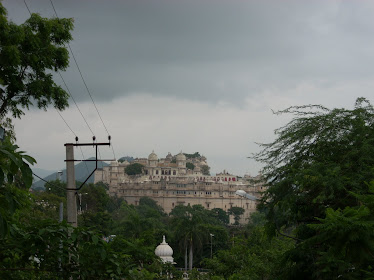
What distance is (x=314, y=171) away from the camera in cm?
1064

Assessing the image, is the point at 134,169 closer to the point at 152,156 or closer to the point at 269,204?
the point at 152,156

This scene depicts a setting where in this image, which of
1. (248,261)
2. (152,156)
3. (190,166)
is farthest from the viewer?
(190,166)

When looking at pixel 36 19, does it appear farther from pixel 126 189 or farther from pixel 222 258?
pixel 126 189

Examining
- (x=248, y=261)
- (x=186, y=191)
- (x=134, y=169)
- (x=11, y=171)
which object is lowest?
(x=248, y=261)

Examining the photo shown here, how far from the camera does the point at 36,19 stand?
13.9m

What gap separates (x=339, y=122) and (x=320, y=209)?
174 cm

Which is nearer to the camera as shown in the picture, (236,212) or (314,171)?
(314,171)

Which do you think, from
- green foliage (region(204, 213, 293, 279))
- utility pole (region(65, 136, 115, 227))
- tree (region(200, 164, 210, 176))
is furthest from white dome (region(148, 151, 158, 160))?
utility pole (region(65, 136, 115, 227))

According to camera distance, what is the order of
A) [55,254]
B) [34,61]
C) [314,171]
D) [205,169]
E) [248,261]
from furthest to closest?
[205,169], [248,261], [34,61], [314,171], [55,254]

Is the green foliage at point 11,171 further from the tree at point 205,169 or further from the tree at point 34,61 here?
the tree at point 205,169

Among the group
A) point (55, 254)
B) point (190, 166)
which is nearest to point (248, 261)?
point (55, 254)

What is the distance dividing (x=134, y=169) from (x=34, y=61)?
13285 centimetres

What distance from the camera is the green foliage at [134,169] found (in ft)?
479

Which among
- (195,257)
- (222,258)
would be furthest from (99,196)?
(222,258)
